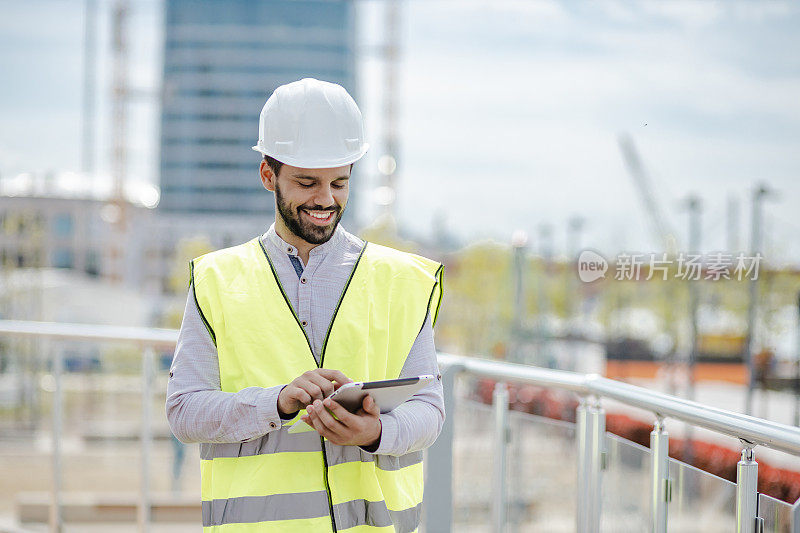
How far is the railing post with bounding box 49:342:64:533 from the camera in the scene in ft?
11.5

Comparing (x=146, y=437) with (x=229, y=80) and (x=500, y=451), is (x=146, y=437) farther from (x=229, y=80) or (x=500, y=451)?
(x=229, y=80)

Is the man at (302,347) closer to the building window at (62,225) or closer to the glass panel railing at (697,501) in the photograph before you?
the glass panel railing at (697,501)

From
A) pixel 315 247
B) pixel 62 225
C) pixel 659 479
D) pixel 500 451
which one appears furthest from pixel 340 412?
pixel 62 225

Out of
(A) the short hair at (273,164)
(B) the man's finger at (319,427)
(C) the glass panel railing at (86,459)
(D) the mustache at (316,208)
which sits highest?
(A) the short hair at (273,164)

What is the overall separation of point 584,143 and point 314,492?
2481 inches

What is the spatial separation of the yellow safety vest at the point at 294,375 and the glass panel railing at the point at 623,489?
3.36ft

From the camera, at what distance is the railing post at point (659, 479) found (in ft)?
7.44

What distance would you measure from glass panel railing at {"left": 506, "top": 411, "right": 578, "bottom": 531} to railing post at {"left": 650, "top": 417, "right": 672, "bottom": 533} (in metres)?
0.43

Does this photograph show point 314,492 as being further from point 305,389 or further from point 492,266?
point 492,266

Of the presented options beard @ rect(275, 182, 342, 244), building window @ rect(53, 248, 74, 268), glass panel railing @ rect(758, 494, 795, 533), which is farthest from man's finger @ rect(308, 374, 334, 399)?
Result: building window @ rect(53, 248, 74, 268)

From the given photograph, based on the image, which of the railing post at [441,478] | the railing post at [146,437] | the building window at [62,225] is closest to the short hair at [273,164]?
the railing post at [441,478]

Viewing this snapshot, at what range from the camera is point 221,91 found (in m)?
76.8

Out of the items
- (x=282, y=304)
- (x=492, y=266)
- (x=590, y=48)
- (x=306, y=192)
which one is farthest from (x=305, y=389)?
(x=590, y=48)

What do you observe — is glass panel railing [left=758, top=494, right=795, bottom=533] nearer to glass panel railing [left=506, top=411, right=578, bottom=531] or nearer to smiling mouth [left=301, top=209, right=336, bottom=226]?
glass panel railing [left=506, top=411, right=578, bottom=531]
